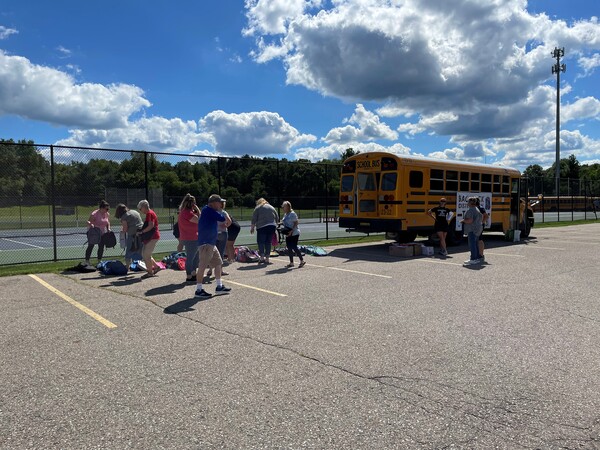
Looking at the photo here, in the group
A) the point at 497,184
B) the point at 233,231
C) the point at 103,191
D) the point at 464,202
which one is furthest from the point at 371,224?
the point at 103,191

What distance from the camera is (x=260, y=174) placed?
2158 centimetres

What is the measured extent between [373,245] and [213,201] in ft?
32.1

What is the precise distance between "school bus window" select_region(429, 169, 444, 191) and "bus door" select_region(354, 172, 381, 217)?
1.78 meters

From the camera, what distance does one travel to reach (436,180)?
598 inches

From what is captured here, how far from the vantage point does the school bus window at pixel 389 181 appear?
562 inches

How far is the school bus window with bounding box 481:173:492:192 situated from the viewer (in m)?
17.0

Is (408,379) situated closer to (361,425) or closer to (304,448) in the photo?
(361,425)

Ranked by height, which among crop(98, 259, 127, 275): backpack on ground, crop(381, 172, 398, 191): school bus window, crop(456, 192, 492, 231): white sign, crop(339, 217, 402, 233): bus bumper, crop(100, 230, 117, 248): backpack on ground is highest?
crop(381, 172, 398, 191): school bus window

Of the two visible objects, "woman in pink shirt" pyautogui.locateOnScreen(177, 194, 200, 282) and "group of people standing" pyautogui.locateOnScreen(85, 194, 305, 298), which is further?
"woman in pink shirt" pyautogui.locateOnScreen(177, 194, 200, 282)

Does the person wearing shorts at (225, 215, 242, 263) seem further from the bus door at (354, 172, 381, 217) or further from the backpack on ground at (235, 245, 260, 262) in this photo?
the bus door at (354, 172, 381, 217)

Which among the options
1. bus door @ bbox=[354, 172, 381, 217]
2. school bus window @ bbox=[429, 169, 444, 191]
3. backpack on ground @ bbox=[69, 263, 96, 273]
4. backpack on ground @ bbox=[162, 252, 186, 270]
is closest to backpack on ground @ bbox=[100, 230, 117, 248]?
backpack on ground @ bbox=[69, 263, 96, 273]

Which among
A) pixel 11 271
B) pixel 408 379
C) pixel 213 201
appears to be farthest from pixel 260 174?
pixel 408 379

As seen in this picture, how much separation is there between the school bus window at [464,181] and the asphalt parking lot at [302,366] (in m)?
7.73

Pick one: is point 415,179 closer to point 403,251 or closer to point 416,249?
point 416,249
